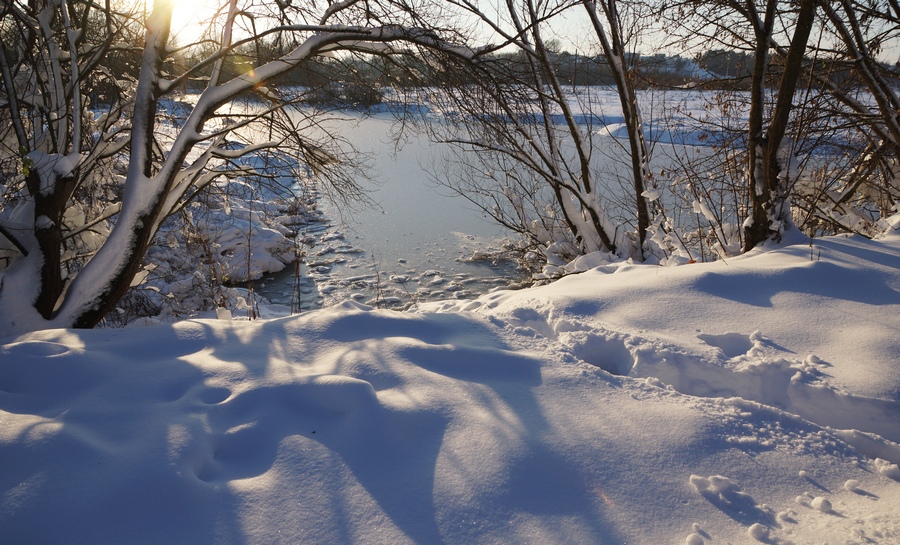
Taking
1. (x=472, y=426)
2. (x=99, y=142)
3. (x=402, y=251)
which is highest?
(x=99, y=142)

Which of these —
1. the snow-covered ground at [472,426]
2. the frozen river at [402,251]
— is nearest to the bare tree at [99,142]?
the snow-covered ground at [472,426]

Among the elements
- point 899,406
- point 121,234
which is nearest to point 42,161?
point 121,234

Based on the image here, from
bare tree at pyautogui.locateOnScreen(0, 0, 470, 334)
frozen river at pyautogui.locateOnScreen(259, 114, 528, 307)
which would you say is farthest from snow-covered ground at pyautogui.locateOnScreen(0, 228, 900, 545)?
frozen river at pyautogui.locateOnScreen(259, 114, 528, 307)

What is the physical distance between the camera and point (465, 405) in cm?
214

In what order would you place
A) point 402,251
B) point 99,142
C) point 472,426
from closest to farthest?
point 472,426 → point 99,142 → point 402,251

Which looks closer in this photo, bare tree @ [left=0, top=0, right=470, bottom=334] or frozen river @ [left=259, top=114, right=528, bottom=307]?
bare tree @ [left=0, top=0, right=470, bottom=334]

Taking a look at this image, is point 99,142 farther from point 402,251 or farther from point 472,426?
point 402,251

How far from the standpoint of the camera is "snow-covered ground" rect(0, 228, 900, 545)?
158cm

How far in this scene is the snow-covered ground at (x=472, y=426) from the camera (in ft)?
5.18

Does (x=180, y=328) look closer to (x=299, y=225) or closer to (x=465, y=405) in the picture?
(x=465, y=405)

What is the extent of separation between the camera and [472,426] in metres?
2.00

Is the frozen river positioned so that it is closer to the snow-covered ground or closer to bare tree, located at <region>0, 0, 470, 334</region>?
bare tree, located at <region>0, 0, 470, 334</region>

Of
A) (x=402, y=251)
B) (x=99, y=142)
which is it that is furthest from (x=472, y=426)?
(x=402, y=251)

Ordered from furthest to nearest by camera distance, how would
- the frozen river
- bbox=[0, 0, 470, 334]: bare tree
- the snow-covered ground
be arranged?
the frozen river
bbox=[0, 0, 470, 334]: bare tree
the snow-covered ground
